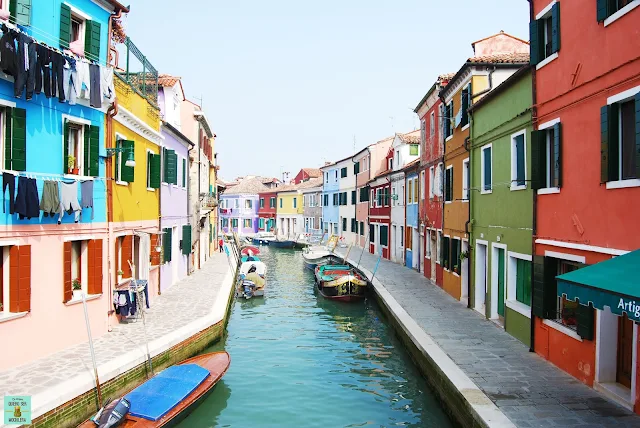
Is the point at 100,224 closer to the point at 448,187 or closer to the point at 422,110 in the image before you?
the point at 448,187

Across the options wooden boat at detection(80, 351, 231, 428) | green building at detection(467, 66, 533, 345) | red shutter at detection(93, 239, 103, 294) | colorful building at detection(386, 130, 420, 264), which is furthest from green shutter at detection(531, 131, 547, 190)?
colorful building at detection(386, 130, 420, 264)

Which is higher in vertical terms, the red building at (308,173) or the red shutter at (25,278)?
the red building at (308,173)

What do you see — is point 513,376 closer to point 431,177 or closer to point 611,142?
point 611,142

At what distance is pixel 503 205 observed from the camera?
13867 millimetres

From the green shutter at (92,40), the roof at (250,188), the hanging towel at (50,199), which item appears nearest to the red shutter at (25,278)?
the hanging towel at (50,199)

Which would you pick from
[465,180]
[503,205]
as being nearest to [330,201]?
[465,180]

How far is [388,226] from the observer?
35.3m

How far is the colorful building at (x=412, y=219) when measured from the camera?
1099 inches

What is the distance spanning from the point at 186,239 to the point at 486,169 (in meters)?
13.9

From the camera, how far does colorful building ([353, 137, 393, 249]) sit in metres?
40.2

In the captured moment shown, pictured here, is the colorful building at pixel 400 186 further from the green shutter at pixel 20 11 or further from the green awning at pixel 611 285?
the green awning at pixel 611 285

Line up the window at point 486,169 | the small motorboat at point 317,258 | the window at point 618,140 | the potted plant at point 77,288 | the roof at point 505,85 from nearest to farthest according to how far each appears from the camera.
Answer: the window at point 618,140
the roof at point 505,85
the potted plant at point 77,288
the window at point 486,169
the small motorboat at point 317,258

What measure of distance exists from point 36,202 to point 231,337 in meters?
8.21

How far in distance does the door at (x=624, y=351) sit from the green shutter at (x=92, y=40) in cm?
1203
